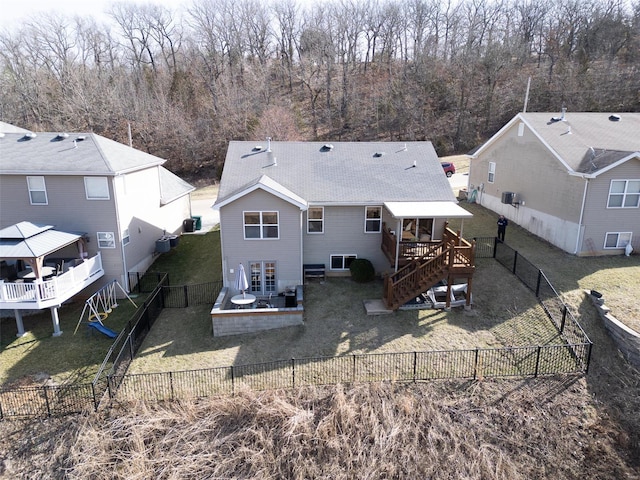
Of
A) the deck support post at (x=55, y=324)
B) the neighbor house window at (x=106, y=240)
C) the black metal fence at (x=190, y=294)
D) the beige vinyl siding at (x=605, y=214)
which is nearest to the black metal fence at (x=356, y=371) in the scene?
the deck support post at (x=55, y=324)

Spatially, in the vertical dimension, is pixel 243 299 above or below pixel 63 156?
below

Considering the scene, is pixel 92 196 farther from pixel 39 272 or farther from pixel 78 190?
pixel 39 272

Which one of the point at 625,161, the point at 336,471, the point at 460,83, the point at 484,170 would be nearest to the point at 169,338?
the point at 336,471

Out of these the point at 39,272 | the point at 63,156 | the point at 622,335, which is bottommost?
the point at 622,335

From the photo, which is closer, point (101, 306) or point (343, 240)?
point (101, 306)

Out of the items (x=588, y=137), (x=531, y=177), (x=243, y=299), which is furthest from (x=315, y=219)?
(x=588, y=137)

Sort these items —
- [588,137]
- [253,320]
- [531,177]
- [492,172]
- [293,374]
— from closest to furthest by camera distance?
[293,374]
[253,320]
[588,137]
[531,177]
[492,172]

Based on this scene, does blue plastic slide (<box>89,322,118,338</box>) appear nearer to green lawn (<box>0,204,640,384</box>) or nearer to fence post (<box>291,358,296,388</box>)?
green lawn (<box>0,204,640,384</box>)
